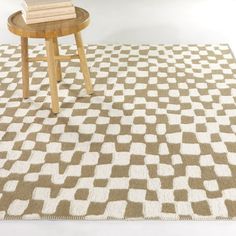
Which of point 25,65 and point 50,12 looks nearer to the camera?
point 50,12

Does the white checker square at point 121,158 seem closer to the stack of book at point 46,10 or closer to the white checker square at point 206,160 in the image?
the white checker square at point 206,160

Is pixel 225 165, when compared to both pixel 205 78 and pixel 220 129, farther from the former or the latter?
pixel 205 78

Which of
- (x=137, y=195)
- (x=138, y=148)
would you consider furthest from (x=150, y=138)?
(x=137, y=195)

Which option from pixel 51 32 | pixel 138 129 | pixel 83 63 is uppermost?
pixel 51 32

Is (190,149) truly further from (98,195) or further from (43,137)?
(43,137)

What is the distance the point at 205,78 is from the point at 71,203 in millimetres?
973

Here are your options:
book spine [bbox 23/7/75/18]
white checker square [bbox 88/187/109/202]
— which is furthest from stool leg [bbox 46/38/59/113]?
white checker square [bbox 88/187/109/202]

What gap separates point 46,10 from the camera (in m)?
1.49

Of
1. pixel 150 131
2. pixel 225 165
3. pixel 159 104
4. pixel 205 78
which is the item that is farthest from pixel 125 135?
pixel 205 78

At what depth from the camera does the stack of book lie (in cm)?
148

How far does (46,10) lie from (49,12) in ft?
0.04

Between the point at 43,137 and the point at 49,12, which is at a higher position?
the point at 49,12

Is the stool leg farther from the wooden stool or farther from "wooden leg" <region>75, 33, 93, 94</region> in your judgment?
"wooden leg" <region>75, 33, 93, 94</region>

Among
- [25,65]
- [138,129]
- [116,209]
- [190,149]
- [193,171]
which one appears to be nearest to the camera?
[116,209]
